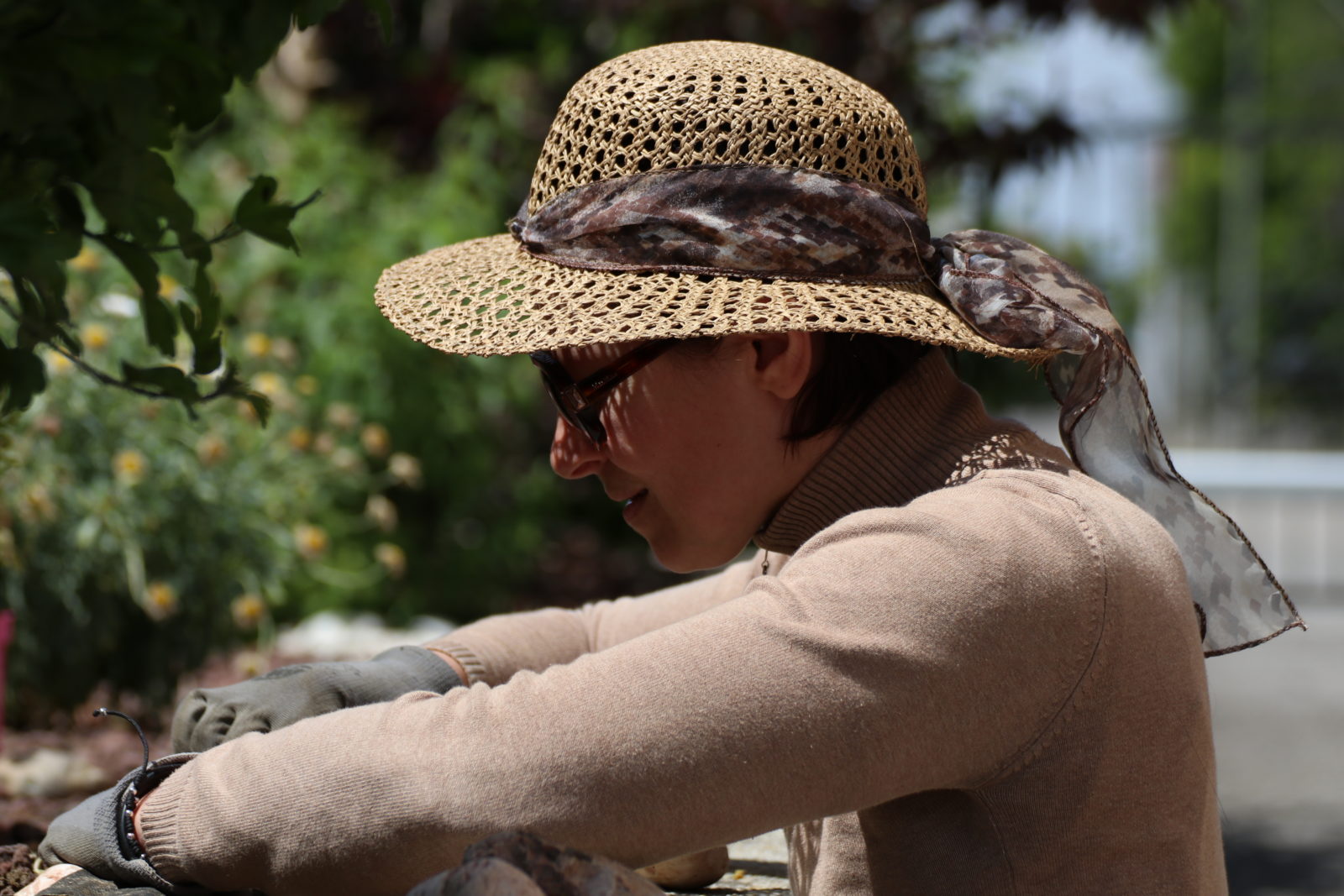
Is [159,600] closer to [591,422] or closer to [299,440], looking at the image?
[299,440]

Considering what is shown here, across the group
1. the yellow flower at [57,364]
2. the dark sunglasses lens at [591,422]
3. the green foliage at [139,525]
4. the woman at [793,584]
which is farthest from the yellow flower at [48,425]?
the dark sunglasses lens at [591,422]

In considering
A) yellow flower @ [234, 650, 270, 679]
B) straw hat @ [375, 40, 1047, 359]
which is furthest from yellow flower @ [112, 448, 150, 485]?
straw hat @ [375, 40, 1047, 359]

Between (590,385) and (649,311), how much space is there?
187 millimetres

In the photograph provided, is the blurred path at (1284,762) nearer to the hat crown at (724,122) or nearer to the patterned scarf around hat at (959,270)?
the patterned scarf around hat at (959,270)

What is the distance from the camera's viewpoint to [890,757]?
136 cm

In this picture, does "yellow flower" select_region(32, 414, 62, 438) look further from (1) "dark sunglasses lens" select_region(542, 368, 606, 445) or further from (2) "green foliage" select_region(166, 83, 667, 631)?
(1) "dark sunglasses lens" select_region(542, 368, 606, 445)

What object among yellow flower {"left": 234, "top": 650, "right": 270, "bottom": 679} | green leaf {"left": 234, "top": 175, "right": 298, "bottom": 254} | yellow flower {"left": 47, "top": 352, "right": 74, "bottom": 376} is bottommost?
yellow flower {"left": 234, "top": 650, "right": 270, "bottom": 679}

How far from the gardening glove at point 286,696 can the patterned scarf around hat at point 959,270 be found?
0.60 meters

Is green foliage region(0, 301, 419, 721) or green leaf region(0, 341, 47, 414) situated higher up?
green leaf region(0, 341, 47, 414)

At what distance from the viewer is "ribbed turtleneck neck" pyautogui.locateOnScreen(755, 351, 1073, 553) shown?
1.68 metres

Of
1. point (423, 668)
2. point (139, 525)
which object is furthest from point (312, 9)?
point (139, 525)

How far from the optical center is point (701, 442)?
1.72m

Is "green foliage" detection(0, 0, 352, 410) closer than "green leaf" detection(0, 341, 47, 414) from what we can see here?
Yes

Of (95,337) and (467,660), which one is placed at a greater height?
(95,337)
